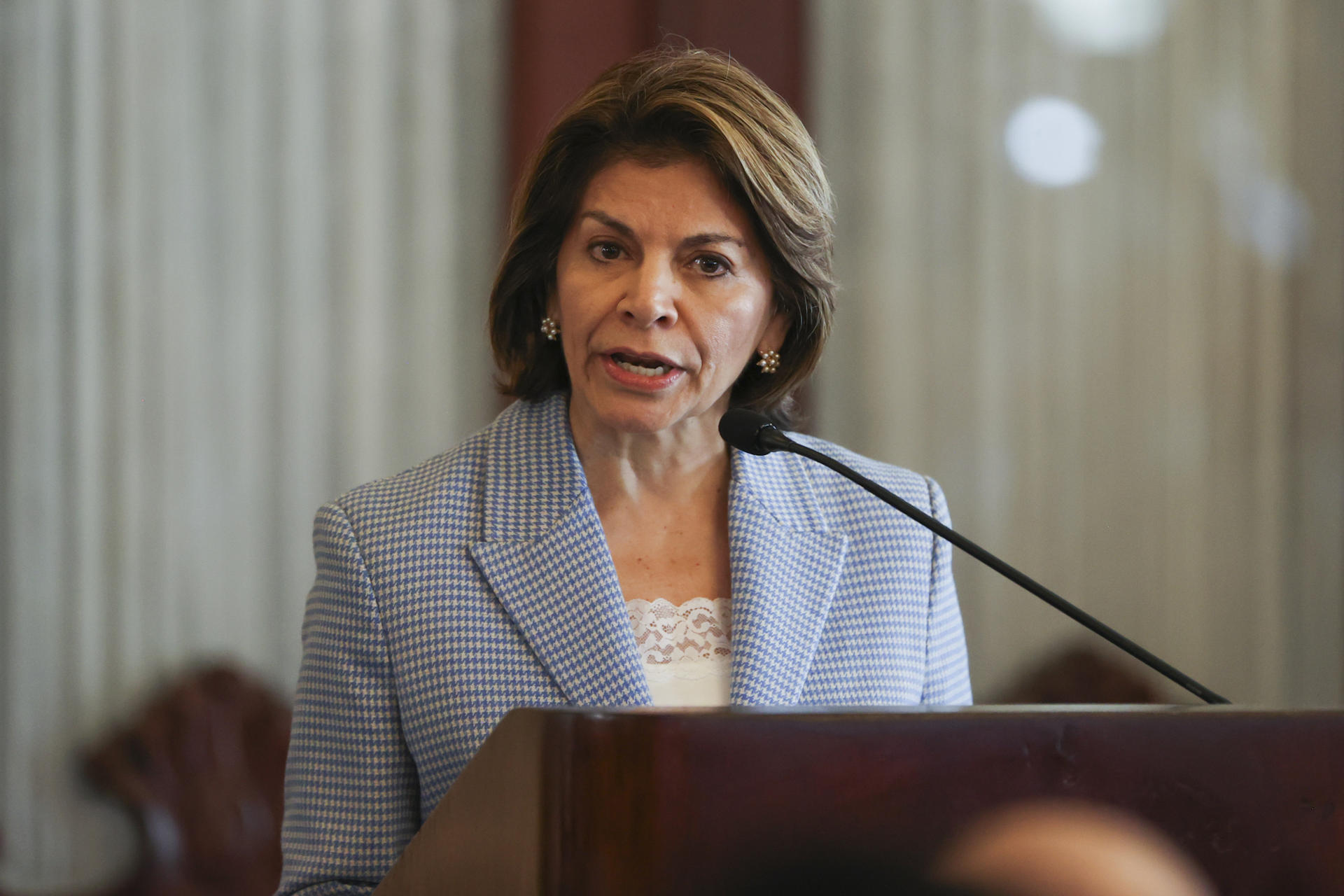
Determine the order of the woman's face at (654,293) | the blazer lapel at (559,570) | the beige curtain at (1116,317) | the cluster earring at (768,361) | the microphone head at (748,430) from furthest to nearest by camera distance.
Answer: the beige curtain at (1116,317)
the cluster earring at (768,361)
the woman's face at (654,293)
the blazer lapel at (559,570)
the microphone head at (748,430)

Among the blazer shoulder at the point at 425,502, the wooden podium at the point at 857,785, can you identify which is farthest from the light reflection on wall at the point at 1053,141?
the wooden podium at the point at 857,785

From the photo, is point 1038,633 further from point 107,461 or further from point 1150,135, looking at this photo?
point 107,461

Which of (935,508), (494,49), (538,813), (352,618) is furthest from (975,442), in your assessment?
(538,813)

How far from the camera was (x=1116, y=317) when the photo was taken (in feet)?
12.9

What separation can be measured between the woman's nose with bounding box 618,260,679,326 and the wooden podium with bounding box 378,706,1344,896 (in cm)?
81

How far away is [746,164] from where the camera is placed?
5.53ft

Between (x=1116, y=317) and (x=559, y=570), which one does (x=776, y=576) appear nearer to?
(x=559, y=570)

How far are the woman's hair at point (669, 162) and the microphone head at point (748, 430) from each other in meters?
0.35

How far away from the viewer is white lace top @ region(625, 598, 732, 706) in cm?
166

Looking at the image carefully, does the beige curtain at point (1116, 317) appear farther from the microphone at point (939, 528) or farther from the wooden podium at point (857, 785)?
the wooden podium at point (857, 785)

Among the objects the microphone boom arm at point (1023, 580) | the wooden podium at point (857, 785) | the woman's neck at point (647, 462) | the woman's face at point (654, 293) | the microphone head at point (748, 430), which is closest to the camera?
the wooden podium at point (857, 785)

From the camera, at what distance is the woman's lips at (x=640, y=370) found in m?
1.65

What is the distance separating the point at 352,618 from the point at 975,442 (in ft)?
8.52

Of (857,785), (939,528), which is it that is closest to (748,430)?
(939,528)
